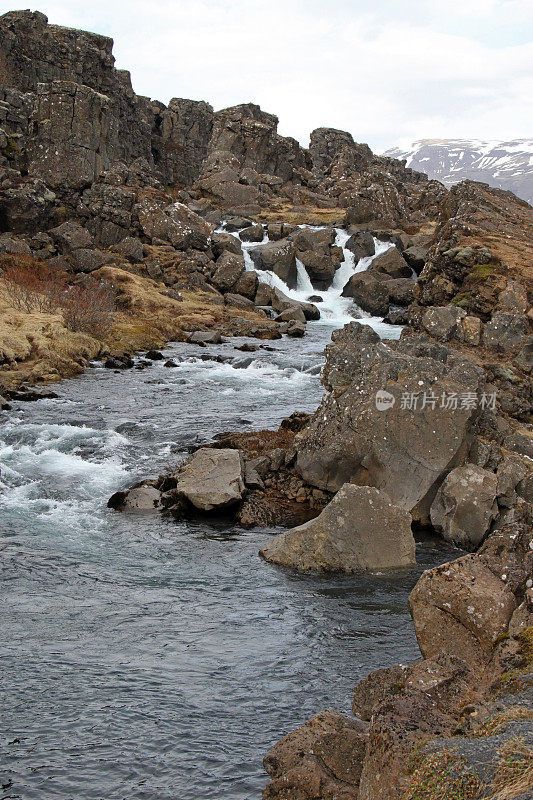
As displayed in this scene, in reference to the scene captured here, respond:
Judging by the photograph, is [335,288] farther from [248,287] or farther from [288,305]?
[248,287]

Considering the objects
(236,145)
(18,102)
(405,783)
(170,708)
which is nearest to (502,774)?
(405,783)

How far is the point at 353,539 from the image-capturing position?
1331cm

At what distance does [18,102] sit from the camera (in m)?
64.6

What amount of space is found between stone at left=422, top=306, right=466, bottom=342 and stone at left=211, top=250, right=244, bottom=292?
32.3 meters

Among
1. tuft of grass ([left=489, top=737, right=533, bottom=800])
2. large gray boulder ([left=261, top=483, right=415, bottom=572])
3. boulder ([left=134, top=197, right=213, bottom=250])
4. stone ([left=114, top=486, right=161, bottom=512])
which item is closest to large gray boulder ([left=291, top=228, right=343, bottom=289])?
boulder ([left=134, top=197, right=213, bottom=250])

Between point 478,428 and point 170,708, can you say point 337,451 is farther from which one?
point 170,708

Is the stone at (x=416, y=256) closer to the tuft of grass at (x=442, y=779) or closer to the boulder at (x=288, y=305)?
the boulder at (x=288, y=305)

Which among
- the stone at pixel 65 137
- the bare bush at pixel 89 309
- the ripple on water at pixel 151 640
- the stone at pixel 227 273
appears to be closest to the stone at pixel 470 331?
the ripple on water at pixel 151 640

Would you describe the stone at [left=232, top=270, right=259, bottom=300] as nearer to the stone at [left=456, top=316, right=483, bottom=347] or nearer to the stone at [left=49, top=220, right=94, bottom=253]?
the stone at [left=49, top=220, right=94, bottom=253]

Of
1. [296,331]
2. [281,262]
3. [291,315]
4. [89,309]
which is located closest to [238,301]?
[291,315]

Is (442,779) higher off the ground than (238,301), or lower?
lower

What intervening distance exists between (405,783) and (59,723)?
4.85 meters

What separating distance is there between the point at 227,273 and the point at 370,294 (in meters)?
11.3

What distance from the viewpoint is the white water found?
5228 cm
